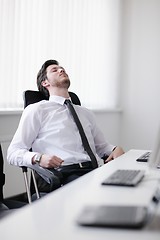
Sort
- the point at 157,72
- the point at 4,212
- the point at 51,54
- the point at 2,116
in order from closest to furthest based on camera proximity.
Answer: the point at 4,212 → the point at 2,116 → the point at 51,54 → the point at 157,72

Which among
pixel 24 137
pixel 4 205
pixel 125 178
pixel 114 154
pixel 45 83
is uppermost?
pixel 45 83

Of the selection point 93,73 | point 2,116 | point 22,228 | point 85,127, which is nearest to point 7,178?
point 2,116

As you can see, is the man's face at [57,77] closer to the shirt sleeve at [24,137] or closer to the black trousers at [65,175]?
Result: the shirt sleeve at [24,137]

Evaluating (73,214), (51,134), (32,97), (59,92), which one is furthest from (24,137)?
(73,214)

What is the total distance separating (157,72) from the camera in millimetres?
4586

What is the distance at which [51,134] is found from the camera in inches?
93.4

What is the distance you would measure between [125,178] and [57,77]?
1.36 metres

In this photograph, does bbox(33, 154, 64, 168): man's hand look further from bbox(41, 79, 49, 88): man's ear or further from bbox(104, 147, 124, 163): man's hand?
bbox(41, 79, 49, 88): man's ear

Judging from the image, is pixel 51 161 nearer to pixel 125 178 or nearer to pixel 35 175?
pixel 35 175

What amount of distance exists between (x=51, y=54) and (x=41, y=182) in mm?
1686

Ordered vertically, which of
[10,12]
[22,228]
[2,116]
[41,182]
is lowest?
[41,182]

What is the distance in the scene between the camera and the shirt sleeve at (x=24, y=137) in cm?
212

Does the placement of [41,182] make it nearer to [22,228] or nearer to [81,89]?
[22,228]

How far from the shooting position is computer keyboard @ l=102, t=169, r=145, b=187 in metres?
1.26
